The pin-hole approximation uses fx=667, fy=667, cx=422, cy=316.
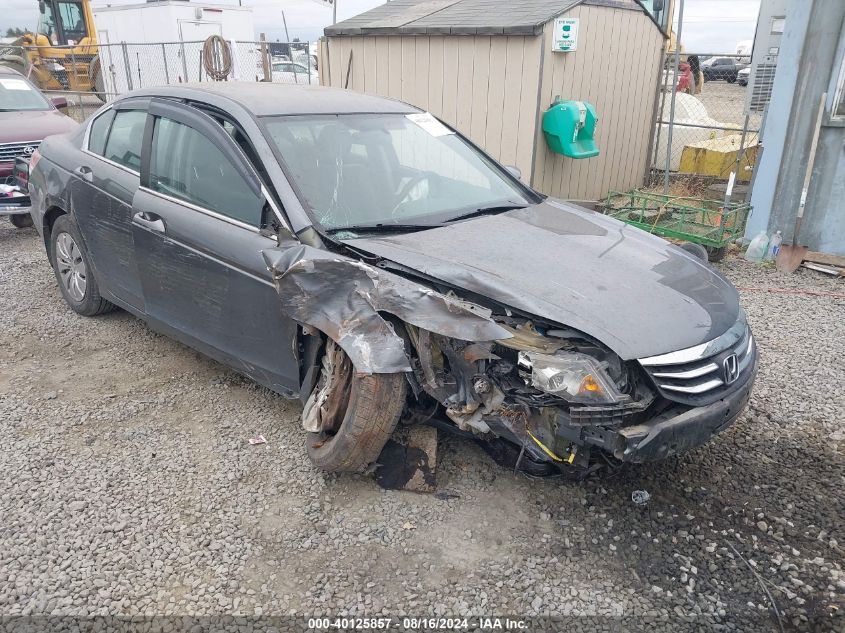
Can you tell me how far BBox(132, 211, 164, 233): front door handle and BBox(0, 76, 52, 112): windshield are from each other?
5.76m

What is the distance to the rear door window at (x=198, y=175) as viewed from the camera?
3385mm

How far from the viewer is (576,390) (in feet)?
8.45

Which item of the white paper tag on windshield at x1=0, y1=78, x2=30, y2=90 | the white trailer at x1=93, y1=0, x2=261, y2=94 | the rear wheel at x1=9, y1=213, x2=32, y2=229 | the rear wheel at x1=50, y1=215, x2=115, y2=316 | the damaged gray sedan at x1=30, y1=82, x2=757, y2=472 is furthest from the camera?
the white trailer at x1=93, y1=0, x2=261, y2=94

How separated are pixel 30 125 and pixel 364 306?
6846 millimetres

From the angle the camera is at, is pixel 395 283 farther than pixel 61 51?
No

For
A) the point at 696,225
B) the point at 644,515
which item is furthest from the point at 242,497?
the point at 696,225

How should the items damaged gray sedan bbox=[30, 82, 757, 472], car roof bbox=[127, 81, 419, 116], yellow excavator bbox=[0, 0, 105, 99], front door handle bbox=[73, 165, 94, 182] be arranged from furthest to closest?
yellow excavator bbox=[0, 0, 105, 99]
front door handle bbox=[73, 165, 94, 182]
car roof bbox=[127, 81, 419, 116]
damaged gray sedan bbox=[30, 82, 757, 472]

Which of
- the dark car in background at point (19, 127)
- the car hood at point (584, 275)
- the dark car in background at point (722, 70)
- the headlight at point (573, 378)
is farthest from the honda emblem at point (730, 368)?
the dark car in background at point (722, 70)

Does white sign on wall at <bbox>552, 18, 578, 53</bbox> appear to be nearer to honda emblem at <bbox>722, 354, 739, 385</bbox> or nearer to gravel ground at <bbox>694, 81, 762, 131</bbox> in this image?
honda emblem at <bbox>722, 354, 739, 385</bbox>

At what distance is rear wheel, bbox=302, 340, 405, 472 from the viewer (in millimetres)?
2887

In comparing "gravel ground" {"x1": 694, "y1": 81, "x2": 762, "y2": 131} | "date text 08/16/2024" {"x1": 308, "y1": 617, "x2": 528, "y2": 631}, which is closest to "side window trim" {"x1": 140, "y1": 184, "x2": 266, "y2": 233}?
"date text 08/16/2024" {"x1": 308, "y1": 617, "x2": 528, "y2": 631}

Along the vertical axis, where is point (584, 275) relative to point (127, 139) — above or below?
below

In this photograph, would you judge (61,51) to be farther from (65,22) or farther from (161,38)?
(161,38)

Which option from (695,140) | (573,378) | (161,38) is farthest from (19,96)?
(161,38)
